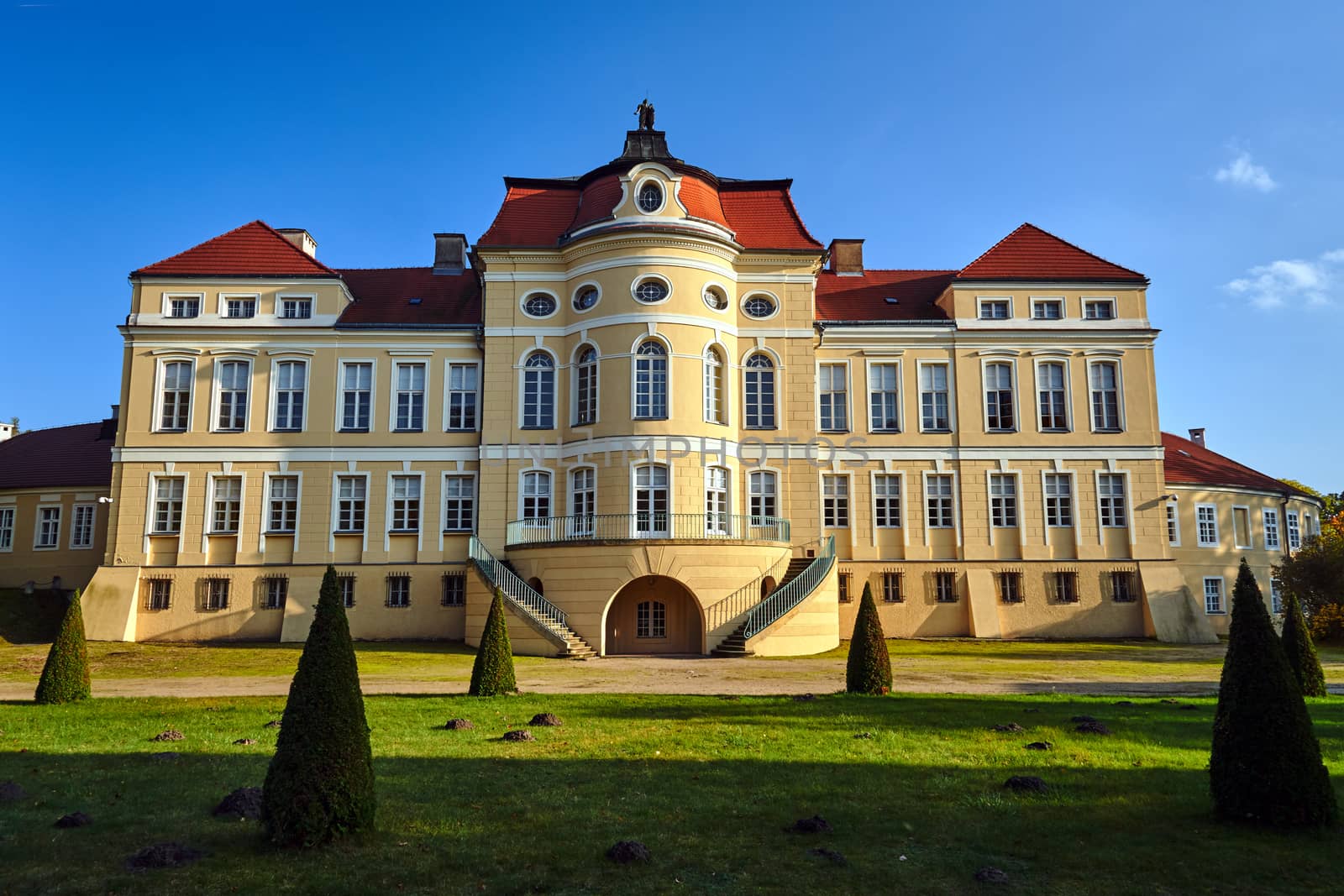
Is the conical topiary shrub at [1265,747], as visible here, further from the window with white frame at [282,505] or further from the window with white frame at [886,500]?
the window with white frame at [282,505]

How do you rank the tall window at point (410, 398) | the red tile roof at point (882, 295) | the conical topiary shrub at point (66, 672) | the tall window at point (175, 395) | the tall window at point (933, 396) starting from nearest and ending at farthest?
the conical topiary shrub at point (66, 672) → the tall window at point (175, 395) → the tall window at point (410, 398) → the tall window at point (933, 396) → the red tile roof at point (882, 295)

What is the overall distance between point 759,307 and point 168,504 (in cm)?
2094

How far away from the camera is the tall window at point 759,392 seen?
Answer: 111 feet

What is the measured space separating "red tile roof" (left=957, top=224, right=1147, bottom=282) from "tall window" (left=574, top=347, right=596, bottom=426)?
13.6m

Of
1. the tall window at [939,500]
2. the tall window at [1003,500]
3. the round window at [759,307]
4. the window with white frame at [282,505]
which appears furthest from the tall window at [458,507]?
the tall window at [1003,500]

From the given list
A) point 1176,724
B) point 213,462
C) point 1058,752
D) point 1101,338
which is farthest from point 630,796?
point 1101,338

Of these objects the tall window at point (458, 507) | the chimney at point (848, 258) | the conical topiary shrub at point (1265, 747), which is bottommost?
the conical topiary shrub at point (1265, 747)

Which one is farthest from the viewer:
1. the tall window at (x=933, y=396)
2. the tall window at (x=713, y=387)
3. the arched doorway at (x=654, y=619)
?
the tall window at (x=933, y=396)

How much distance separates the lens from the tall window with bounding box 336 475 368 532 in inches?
1346

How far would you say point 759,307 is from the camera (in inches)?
1344

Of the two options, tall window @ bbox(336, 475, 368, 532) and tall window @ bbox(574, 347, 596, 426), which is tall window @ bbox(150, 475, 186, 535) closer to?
tall window @ bbox(336, 475, 368, 532)

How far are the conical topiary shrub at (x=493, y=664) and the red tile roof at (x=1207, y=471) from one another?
30.3m

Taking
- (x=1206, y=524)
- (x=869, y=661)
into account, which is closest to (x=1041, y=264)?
(x=1206, y=524)

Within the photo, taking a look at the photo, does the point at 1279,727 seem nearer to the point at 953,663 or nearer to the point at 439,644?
the point at 953,663
